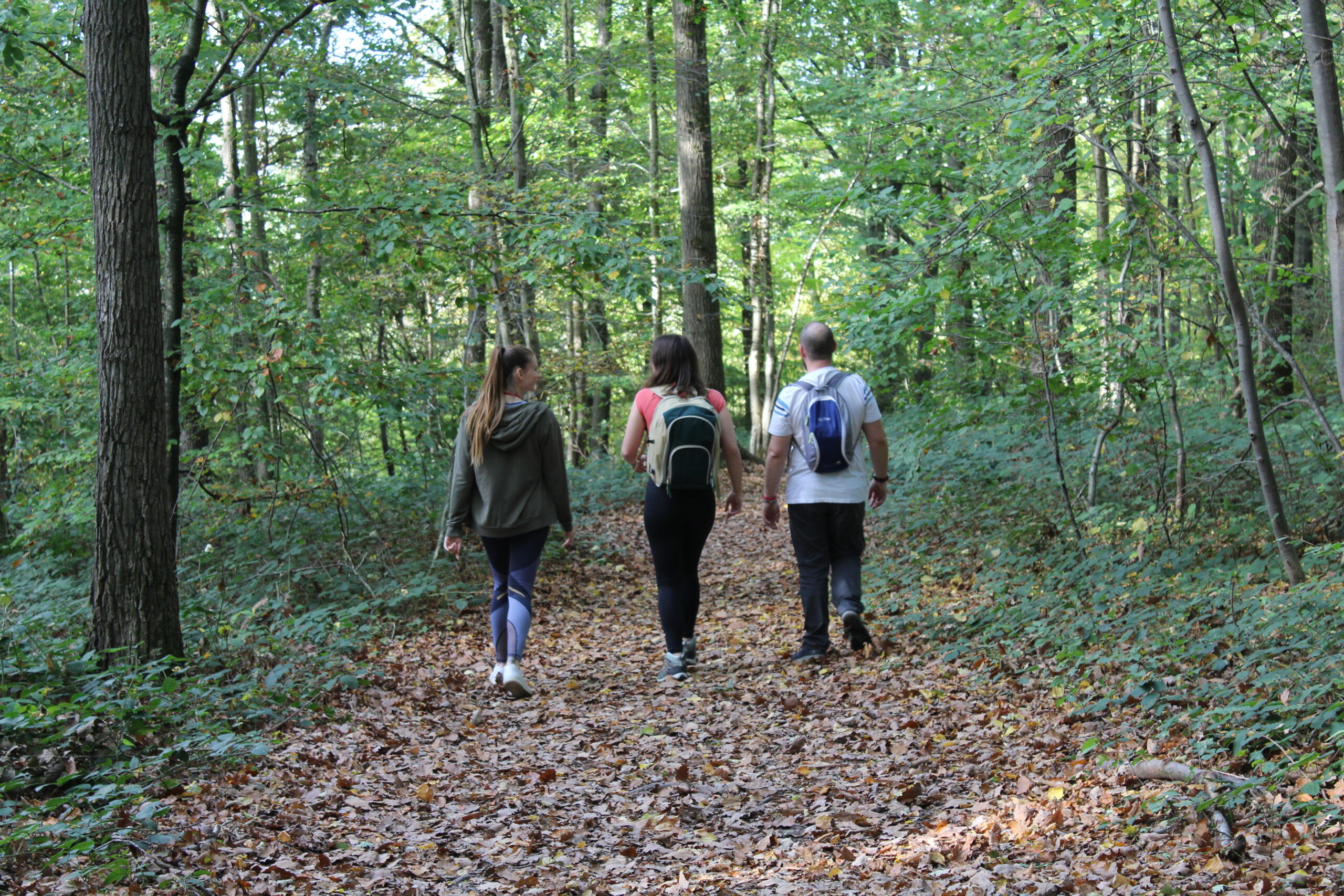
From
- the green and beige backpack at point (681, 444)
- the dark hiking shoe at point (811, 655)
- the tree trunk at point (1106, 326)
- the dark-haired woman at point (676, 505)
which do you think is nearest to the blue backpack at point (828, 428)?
the dark-haired woman at point (676, 505)

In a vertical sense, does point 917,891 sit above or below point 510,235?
below

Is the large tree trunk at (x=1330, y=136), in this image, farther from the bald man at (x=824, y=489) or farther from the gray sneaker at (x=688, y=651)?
the gray sneaker at (x=688, y=651)

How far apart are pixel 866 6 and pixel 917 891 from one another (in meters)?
16.7

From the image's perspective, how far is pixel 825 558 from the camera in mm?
6324

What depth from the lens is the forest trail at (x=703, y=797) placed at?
10.5 ft

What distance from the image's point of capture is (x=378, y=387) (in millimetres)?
8172

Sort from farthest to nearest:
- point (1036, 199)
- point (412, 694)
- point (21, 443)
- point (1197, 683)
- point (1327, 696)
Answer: point (21, 443) → point (1036, 199) → point (412, 694) → point (1197, 683) → point (1327, 696)

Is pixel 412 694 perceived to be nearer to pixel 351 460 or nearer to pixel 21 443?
pixel 351 460

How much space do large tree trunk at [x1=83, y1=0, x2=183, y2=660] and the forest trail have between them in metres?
1.51

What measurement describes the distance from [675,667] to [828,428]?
1.89 m

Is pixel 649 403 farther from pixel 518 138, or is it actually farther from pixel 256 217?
pixel 256 217

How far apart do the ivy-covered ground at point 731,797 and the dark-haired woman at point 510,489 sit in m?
0.52

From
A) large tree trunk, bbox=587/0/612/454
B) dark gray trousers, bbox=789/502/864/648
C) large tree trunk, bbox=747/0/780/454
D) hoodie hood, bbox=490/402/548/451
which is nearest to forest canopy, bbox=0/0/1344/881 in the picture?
dark gray trousers, bbox=789/502/864/648

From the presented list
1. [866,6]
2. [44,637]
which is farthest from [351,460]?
[866,6]
